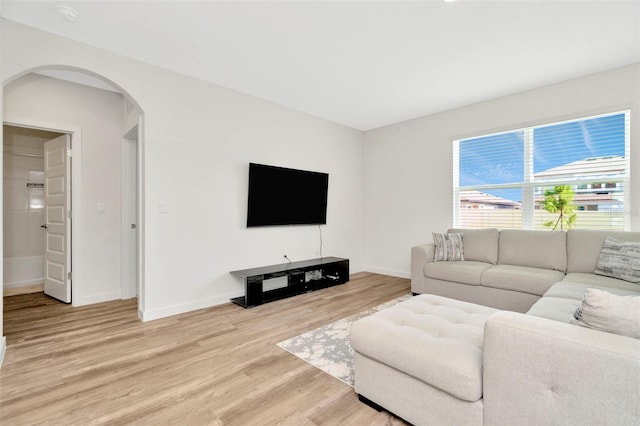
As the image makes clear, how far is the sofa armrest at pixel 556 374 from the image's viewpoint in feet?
3.21

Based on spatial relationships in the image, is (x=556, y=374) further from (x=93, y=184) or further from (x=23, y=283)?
(x=23, y=283)

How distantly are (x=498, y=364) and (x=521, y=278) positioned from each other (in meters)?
2.11

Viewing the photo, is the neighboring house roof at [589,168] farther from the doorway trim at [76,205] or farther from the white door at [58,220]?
the white door at [58,220]

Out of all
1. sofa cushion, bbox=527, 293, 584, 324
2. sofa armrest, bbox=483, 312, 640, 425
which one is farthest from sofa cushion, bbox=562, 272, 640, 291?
sofa armrest, bbox=483, 312, 640, 425

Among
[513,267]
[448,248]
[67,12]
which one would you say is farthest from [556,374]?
[67,12]

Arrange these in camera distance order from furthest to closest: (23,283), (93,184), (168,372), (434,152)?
(434,152) < (23,283) < (93,184) < (168,372)

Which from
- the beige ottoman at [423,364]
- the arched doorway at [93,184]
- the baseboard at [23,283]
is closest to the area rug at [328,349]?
the beige ottoman at [423,364]

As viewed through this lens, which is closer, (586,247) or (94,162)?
(586,247)

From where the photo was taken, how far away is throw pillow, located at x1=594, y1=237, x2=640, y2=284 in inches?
99.1

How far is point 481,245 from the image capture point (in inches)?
145

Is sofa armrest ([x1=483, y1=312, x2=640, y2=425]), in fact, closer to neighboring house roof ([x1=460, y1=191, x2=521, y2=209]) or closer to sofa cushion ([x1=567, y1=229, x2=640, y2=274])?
sofa cushion ([x1=567, y1=229, x2=640, y2=274])

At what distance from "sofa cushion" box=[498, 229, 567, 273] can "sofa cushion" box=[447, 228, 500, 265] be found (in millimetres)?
65

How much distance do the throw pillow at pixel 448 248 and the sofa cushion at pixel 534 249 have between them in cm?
45

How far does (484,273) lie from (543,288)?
537 mm
